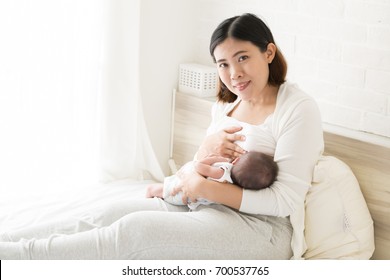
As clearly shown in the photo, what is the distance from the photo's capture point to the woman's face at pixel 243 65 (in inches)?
77.4

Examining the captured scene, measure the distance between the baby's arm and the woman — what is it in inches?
1.1

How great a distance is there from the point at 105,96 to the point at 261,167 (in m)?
0.97

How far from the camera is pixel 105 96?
2.63 meters

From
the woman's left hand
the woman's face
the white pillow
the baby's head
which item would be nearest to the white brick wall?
the white pillow

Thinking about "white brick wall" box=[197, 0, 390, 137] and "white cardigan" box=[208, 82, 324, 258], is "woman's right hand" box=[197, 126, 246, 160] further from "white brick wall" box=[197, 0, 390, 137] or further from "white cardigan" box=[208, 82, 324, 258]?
"white brick wall" box=[197, 0, 390, 137]

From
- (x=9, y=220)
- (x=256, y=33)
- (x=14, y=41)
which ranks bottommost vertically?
(x=9, y=220)

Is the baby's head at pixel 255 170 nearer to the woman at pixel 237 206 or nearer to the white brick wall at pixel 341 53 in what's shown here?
the woman at pixel 237 206

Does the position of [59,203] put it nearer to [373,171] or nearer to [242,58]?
[242,58]

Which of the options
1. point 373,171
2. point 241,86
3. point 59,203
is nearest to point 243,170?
point 241,86

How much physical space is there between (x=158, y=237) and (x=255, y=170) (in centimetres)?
35

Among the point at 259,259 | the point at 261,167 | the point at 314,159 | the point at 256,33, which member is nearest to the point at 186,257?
the point at 259,259

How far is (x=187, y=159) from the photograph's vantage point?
114 inches

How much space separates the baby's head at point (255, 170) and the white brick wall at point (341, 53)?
59 cm

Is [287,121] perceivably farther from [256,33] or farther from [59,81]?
[59,81]
